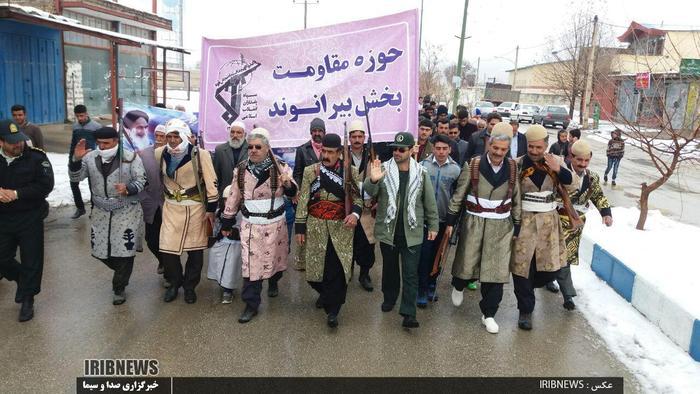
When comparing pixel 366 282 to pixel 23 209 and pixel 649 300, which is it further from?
pixel 23 209

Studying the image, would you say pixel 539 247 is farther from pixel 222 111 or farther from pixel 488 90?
pixel 488 90

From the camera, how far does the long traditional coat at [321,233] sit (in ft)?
14.2

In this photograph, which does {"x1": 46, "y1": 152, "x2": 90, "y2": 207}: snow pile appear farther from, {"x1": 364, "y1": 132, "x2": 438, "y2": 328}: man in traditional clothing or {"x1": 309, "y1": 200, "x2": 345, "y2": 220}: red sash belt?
{"x1": 364, "y1": 132, "x2": 438, "y2": 328}: man in traditional clothing

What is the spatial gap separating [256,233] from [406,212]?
1286mm

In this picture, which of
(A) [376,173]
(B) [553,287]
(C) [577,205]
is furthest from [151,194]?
(B) [553,287]

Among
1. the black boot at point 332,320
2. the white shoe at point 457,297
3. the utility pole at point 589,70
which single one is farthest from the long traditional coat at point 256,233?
the utility pole at point 589,70

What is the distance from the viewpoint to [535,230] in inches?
176

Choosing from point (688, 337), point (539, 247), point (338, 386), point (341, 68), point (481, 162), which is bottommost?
point (338, 386)

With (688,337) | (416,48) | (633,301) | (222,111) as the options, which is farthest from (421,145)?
(688,337)

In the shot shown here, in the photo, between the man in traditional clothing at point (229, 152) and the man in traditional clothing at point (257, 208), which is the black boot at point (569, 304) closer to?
the man in traditional clothing at point (257, 208)

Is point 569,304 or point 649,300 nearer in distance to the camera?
point 649,300

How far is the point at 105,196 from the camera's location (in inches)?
182

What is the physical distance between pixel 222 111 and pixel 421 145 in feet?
7.54

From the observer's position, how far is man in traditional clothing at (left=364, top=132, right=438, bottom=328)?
14.2 ft
